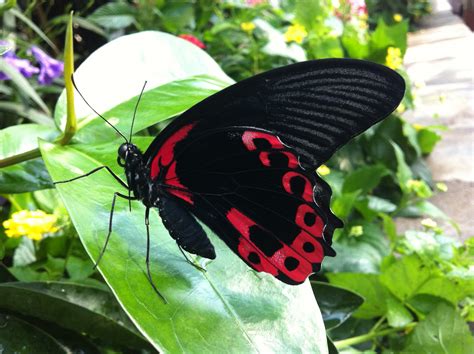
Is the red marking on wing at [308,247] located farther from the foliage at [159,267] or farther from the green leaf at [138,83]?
the green leaf at [138,83]

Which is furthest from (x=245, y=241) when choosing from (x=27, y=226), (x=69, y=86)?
(x=27, y=226)

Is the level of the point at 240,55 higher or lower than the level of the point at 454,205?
higher

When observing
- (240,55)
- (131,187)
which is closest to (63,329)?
(131,187)

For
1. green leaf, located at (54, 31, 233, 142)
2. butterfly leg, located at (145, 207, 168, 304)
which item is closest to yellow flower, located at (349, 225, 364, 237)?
green leaf, located at (54, 31, 233, 142)

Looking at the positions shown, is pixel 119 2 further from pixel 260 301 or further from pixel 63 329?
pixel 260 301

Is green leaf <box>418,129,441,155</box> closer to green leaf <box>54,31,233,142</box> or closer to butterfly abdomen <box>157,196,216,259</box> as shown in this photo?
green leaf <box>54,31,233,142</box>

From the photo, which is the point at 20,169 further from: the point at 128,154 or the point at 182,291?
the point at 182,291
